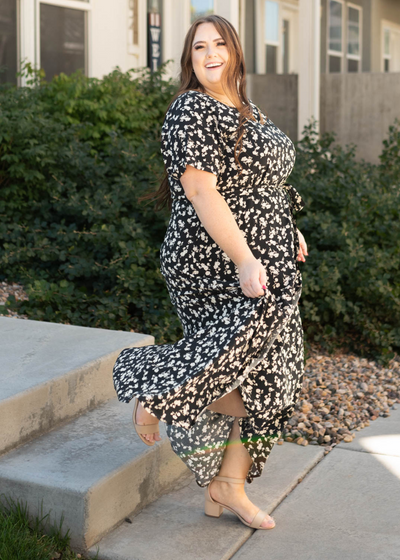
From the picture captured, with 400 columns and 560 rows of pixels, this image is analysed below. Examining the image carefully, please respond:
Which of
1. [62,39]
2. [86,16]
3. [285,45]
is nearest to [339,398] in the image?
[62,39]

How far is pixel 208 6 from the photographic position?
393 inches

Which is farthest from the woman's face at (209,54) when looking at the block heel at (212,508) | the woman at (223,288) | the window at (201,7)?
the window at (201,7)

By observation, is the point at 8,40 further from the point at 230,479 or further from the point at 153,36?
the point at 230,479

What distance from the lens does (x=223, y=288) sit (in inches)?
98.6

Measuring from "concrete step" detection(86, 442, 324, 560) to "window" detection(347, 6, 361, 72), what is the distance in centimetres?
1257

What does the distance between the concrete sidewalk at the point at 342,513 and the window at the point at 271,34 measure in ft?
32.9

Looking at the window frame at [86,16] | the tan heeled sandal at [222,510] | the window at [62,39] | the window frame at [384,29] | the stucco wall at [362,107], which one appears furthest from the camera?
the window frame at [384,29]

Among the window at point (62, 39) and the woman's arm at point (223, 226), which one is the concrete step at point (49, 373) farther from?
the window at point (62, 39)

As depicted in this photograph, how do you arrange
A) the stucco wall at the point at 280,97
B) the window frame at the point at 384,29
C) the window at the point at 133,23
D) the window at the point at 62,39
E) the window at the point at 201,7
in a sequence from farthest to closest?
the window frame at the point at 384,29
the stucco wall at the point at 280,97
the window at the point at 201,7
the window at the point at 133,23
the window at the point at 62,39

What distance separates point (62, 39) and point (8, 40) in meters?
0.75

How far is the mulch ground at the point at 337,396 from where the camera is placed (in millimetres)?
3664

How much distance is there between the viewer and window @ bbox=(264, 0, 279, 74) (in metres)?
12.4

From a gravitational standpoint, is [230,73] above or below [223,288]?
above

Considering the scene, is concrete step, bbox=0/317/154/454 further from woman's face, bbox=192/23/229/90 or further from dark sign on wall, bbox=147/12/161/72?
dark sign on wall, bbox=147/12/161/72
